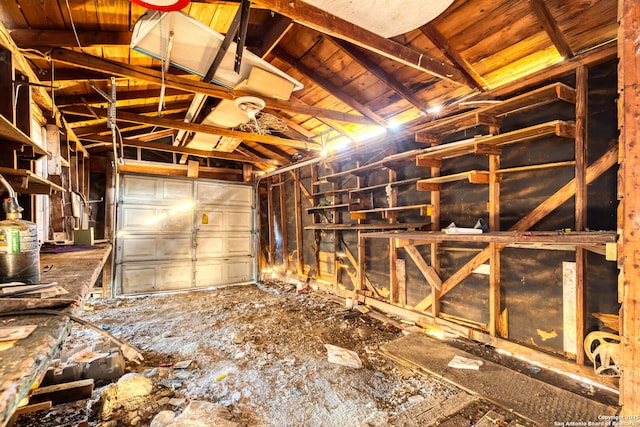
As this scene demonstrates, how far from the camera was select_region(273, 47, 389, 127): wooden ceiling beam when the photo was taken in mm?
3268

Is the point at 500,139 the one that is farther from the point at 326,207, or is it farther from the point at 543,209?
the point at 326,207

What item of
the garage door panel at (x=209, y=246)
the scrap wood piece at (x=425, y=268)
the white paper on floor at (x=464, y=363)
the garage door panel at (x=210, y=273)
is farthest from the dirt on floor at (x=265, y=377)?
the garage door panel at (x=209, y=246)

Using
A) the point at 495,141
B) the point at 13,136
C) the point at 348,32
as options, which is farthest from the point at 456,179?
the point at 13,136

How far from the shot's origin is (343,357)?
2.89 metres

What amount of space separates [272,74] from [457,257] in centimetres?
286

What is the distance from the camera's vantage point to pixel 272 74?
8.56 ft

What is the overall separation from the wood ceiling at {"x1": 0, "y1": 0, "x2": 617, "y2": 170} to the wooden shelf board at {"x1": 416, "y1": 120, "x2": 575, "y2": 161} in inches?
18.5

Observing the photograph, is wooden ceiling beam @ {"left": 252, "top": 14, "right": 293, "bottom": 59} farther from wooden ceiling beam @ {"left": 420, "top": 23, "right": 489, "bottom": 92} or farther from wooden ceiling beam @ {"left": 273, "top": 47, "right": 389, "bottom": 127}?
wooden ceiling beam @ {"left": 420, "top": 23, "right": 489, "bottom": 92}

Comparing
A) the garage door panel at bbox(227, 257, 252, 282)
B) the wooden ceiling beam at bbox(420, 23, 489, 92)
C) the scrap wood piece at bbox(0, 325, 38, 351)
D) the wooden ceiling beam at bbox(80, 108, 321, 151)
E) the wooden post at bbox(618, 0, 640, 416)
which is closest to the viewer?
the scrap wood piece at bbox(0, 325, 38, 351)

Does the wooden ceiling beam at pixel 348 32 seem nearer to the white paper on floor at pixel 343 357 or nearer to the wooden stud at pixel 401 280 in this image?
the wooden stud at pixel 401 280

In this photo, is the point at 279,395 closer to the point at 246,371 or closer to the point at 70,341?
the point at 246,371

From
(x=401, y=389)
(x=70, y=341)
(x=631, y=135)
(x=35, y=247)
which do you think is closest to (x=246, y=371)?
(x=401, y=389)

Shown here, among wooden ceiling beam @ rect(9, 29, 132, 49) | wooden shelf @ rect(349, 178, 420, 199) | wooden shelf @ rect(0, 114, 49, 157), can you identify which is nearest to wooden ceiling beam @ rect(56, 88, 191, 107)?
wooden ceiling beam @ rect(9, 29, 132, 49)

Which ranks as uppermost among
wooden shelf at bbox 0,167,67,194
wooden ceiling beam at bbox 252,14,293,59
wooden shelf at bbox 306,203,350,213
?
wooden ceiling beam at bbox 252,14,293,59
